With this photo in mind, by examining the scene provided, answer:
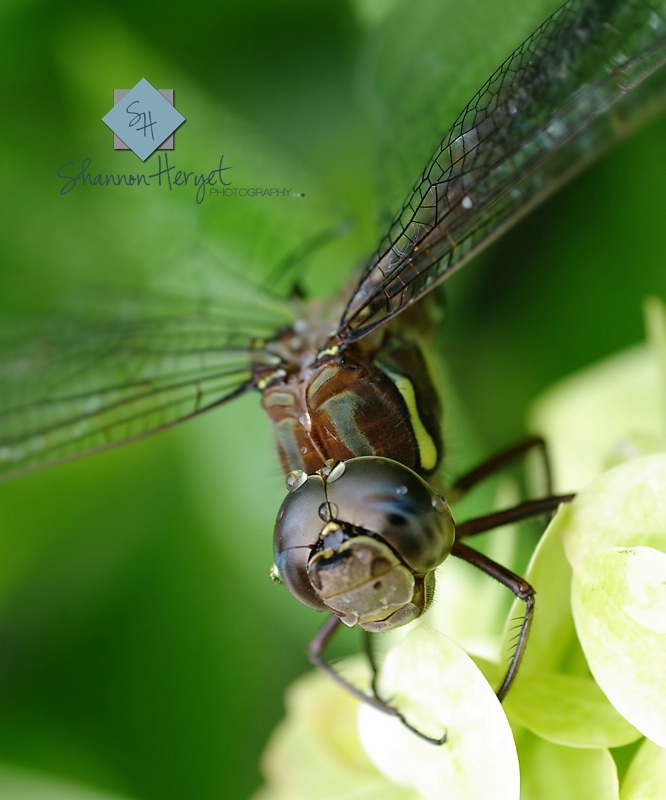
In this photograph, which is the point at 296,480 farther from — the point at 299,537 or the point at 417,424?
the point at 417,424

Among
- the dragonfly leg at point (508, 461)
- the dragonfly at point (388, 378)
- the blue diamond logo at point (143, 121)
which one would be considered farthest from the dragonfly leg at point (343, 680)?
the blue diamond logo at point (143, 121)

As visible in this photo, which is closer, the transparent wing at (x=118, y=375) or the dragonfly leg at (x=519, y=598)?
the dragonfly leg at (x=519, y=598)

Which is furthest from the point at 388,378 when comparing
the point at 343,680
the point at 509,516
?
the point at 343,680

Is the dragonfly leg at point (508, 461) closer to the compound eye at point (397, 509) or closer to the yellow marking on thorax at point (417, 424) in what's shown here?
the yellow marking on thorax at point (417, 424)

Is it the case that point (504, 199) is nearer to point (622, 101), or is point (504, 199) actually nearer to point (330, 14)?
point (622, 101)

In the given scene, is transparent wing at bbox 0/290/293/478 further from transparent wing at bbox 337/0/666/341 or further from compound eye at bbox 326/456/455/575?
compound eye at bbox 326/456/455/575

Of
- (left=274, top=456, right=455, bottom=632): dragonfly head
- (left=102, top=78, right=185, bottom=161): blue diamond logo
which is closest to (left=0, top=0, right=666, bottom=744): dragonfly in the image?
(left=274, top=456, right=455, bottom=632): dragonfly head

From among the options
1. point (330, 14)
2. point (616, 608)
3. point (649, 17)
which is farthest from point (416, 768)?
point (330, 14)
